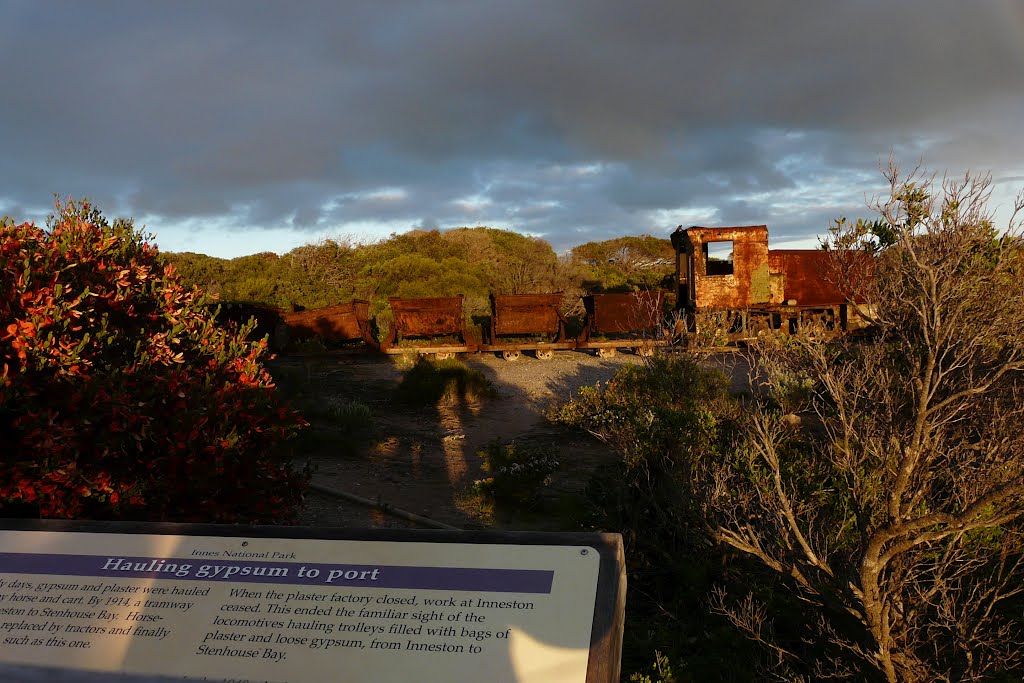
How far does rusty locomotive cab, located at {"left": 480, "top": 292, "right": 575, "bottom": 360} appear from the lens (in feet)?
54.9

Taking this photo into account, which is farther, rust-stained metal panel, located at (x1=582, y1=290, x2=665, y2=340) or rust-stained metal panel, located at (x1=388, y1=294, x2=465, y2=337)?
rust-stained metal panel, located at (x1=582, y1=290, x2=665, y2=340)

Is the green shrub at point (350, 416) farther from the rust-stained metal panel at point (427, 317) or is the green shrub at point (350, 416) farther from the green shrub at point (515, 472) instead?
the rust-stained metal panel at point (427, 317)

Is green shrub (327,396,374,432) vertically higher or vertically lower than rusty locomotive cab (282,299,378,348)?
lower

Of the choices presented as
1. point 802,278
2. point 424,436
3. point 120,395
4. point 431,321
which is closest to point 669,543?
point 120,395

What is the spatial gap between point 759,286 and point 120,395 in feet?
49.9

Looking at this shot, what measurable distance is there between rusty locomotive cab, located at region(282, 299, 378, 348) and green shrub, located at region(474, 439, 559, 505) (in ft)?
26.6

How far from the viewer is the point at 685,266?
17.6m

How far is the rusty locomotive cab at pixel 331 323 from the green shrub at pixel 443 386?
3638 mm

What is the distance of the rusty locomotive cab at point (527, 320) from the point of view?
16719 mm

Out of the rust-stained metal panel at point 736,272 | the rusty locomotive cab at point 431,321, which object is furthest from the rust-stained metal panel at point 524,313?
the rust-stained metal panel at point 736,272

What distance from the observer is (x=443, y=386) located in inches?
495

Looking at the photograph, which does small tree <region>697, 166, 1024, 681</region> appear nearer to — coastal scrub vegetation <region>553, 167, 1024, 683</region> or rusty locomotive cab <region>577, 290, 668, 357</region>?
coastal scrub vegetation <region>553, 167, 1024, 683</region>

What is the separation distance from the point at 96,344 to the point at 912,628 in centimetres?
458

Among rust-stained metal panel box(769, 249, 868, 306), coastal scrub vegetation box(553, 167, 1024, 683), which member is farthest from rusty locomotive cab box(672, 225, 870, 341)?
coastal scrub vegetation box(553, 167, 1024, 683)
